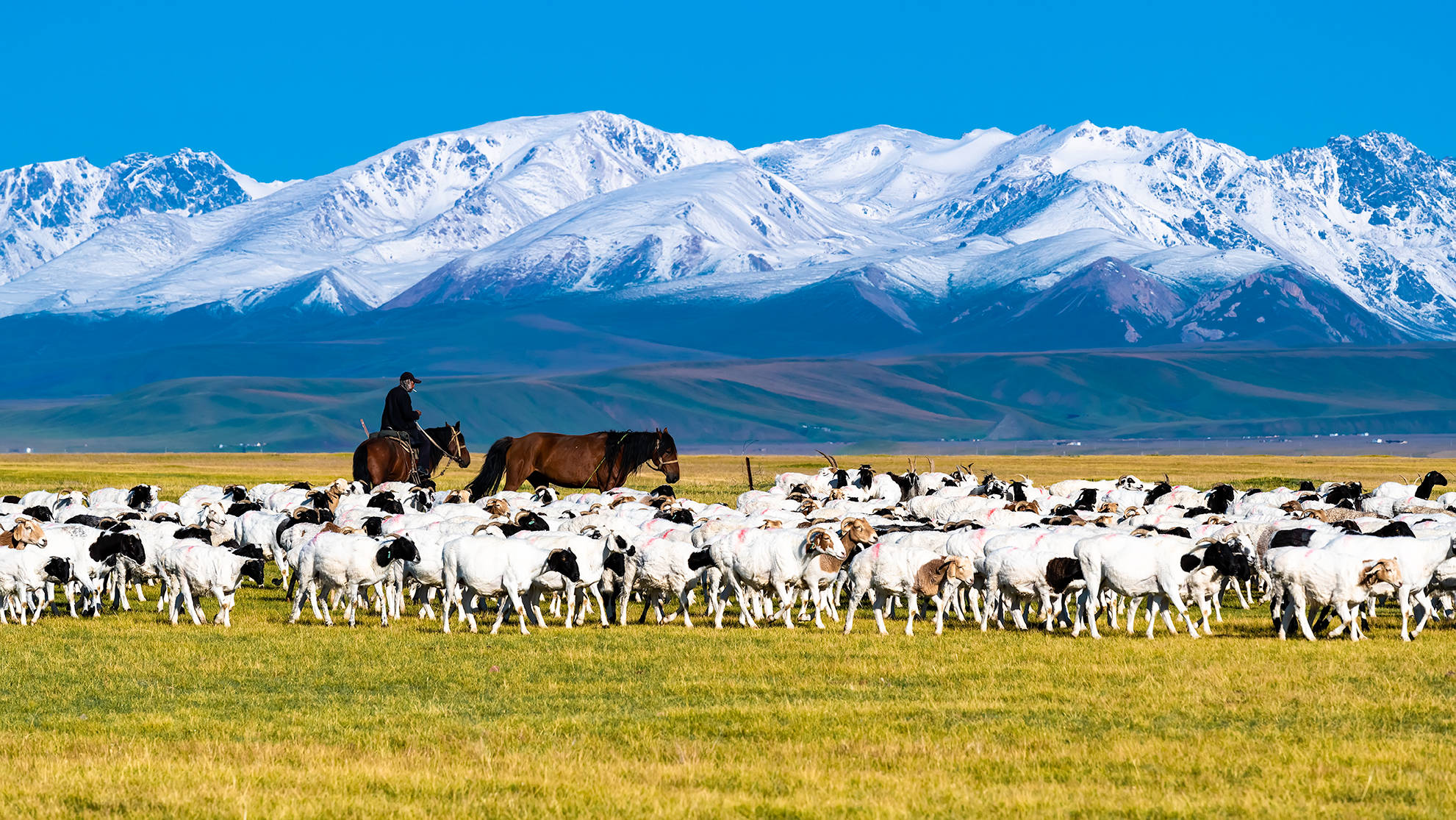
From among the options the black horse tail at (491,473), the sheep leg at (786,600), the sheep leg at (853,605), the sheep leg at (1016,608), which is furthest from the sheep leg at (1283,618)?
the black horse tail at (491,473)

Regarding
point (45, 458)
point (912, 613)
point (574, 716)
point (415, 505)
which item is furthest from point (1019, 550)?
point (45, 458)

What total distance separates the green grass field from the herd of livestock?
654mm

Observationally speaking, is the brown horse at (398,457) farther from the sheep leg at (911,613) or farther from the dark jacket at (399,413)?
the sheep leg at (911,613)

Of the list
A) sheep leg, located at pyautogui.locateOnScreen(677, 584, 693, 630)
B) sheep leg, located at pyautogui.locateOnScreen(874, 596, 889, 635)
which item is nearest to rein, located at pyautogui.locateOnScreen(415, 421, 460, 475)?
sheep leg, located at pyautogui.locateOnScreen(677, 584, 693, 630)

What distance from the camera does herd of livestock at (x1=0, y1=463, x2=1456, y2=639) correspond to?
2181 cm

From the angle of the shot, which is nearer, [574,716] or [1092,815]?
Result: [1092,815]

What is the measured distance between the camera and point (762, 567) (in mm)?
23281

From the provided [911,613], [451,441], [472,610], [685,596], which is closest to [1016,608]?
[911,613]

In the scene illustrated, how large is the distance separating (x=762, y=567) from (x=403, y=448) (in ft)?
62.8

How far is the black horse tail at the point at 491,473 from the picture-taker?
1513 inches

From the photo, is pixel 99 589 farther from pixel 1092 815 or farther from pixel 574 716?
pixel 1092 815

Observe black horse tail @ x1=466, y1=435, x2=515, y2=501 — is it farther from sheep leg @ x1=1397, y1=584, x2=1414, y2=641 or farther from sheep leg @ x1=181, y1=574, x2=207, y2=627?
sheep leg @ x1=1397, y1=584, x2=1414, y2=641

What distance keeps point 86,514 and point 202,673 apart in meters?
11.2

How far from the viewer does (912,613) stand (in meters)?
22.4
